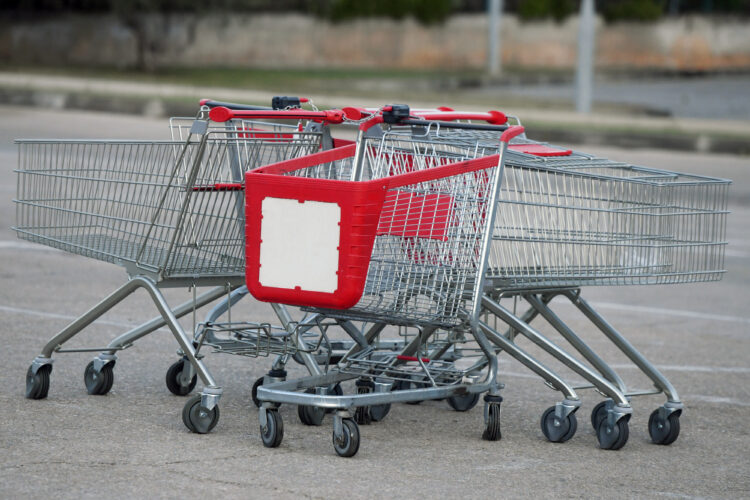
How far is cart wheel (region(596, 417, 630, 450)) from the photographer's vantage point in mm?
5035

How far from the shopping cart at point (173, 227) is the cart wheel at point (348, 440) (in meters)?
0.55

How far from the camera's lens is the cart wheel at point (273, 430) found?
15.6ft

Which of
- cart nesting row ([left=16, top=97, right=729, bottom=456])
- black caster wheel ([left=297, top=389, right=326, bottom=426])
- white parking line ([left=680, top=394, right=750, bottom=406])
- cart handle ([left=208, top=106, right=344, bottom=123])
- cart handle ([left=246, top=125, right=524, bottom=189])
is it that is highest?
cart handle ([left=208, top=106, right=344, bottom=123])

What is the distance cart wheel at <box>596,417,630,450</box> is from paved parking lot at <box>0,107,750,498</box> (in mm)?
39

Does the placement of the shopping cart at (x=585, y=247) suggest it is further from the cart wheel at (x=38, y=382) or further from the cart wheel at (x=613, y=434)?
the cart wheel at (x=38, y=382)

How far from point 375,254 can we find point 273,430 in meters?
0.77

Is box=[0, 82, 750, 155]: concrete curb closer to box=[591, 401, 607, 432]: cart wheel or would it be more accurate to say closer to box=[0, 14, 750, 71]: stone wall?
→ box=[0, 14, 750, 71]: stone wall

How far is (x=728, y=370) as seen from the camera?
262 inches

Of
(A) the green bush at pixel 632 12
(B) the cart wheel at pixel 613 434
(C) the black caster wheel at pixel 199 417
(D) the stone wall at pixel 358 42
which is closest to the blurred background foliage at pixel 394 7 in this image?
(A) the green bush at pixel 632 12

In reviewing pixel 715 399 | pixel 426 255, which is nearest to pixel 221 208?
pixel 426 255

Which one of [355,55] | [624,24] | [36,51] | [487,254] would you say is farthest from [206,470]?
[624,24]

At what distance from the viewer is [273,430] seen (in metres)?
4.77

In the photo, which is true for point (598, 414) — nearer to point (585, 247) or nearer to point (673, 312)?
point (585, 247)

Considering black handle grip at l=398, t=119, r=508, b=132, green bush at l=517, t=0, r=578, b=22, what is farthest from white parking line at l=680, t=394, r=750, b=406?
green bush at l=517, t=0, r=578, b=22
